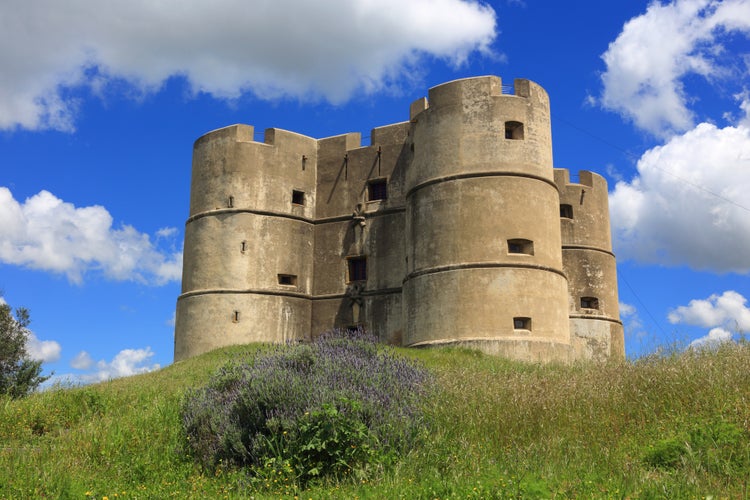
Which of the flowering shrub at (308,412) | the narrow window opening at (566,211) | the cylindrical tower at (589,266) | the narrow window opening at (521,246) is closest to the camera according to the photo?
the flowering shrub at (308,412)

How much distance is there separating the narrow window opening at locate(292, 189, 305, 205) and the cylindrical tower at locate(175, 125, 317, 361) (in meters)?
0.04

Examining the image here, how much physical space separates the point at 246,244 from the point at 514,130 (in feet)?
33.4

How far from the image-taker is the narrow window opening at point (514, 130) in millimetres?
23375

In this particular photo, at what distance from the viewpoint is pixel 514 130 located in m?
23.5

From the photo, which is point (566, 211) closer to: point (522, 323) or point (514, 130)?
point (514, 130)

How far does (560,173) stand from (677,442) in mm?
22280

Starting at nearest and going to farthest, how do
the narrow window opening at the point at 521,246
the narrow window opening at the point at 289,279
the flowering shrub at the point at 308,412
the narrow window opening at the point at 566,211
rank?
the flowering shrub at the point at 308,412 < the narrow window opening at the point at 521,246 < the narrow window opening at the point at 289,279 < the narrow window opening at the point at 566,211

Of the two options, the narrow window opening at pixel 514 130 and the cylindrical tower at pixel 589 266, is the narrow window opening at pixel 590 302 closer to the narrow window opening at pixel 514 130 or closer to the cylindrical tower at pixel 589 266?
the cylindrical tower at pixel 589 266

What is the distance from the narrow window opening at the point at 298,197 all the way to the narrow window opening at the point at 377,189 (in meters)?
2.64

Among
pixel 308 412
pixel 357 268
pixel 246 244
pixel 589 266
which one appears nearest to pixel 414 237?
pixel 357 268

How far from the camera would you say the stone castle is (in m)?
22.0

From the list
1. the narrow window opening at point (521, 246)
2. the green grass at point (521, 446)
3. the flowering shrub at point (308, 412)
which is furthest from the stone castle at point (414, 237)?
the flowering shrub at point (308, 412)

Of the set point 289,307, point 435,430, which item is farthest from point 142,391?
point 289,307

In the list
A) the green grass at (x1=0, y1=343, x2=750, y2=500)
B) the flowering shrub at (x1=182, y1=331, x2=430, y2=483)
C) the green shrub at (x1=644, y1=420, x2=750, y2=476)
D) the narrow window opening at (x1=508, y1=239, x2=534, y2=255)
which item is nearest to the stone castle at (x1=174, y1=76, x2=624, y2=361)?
the narrow window opening at (x1=508, y1=239, x2=534, y2=255)
